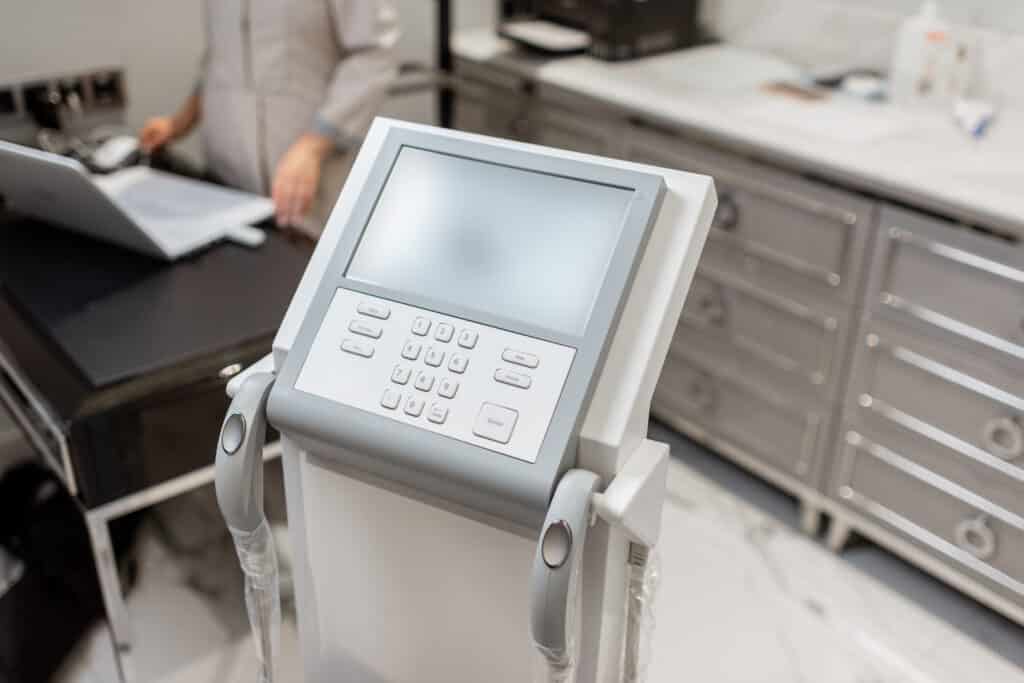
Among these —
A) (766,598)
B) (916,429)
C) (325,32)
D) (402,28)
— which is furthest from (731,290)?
(402,28)

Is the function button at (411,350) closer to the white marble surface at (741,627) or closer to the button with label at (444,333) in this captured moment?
the button with label at (444,333)

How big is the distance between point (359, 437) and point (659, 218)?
34 cm

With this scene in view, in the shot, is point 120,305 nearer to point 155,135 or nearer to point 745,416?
point 155,135

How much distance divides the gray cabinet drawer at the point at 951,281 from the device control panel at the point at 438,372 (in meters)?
1.16

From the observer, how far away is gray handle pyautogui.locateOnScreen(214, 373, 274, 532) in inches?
40.2

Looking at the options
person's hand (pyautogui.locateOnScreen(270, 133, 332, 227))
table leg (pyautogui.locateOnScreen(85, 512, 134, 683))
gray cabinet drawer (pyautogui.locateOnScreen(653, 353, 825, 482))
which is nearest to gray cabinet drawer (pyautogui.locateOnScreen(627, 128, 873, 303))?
gray cabinet drawer (pyautogui.locateOnScreen(653, 353, 825, 482))

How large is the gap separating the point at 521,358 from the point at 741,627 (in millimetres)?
1309

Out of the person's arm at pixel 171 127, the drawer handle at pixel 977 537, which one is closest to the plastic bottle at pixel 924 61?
the drawer handle at pixel 977 537

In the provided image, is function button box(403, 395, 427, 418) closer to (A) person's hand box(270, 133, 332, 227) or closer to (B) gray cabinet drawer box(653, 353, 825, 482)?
(A) person's hand box(270, 133, 332, 227)

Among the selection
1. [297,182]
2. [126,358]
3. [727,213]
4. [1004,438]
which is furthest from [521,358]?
[727,213]

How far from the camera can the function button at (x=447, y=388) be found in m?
0.94

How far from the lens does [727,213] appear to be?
2.22 meters

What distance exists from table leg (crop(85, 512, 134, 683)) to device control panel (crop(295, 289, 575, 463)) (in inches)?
28.7

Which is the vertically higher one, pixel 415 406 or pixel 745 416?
pixel 415 406
